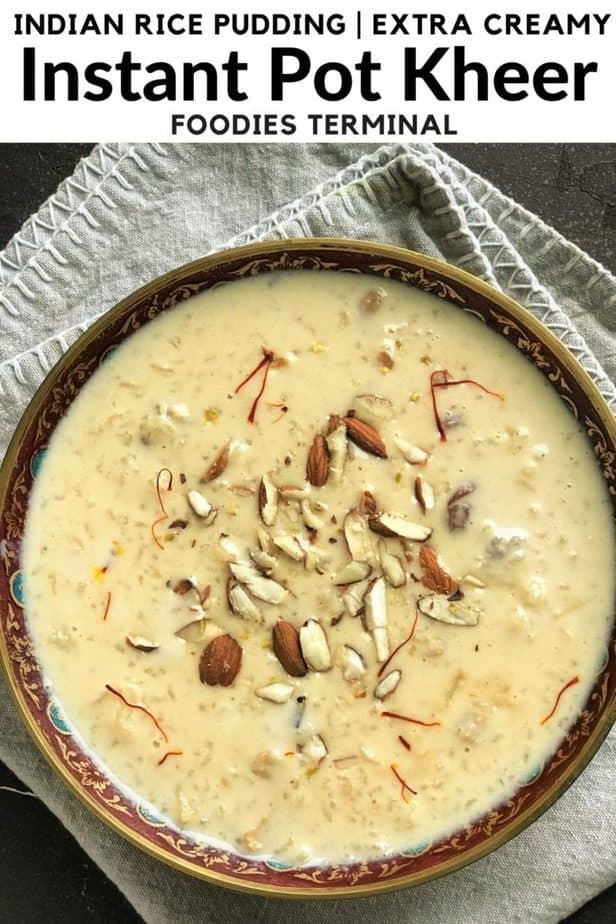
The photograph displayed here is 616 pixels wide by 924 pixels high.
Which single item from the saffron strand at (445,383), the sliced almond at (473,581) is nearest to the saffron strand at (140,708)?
the sliced almond at (473,581)

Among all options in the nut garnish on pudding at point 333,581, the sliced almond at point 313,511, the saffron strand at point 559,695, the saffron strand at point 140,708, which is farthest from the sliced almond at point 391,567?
the saffron strand at point 140,708

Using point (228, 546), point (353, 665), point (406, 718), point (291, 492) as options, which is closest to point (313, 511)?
point (291, 492)

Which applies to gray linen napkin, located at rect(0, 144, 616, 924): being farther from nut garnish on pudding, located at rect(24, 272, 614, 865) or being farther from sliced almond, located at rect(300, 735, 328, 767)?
sliced almond, located at rect(300, 735, 328, 767)

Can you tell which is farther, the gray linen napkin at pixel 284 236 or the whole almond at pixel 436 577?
the gray linen napkin at pixel 284 236

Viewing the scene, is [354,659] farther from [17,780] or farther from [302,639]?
[17,780]

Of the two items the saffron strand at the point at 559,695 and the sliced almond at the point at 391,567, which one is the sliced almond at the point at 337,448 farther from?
the saffron strand at the point at 559,695

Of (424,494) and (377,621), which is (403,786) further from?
(424,494)

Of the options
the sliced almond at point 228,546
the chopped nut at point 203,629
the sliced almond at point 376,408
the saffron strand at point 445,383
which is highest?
the saffron strand at point 445,383

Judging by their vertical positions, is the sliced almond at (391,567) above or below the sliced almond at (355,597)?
above
